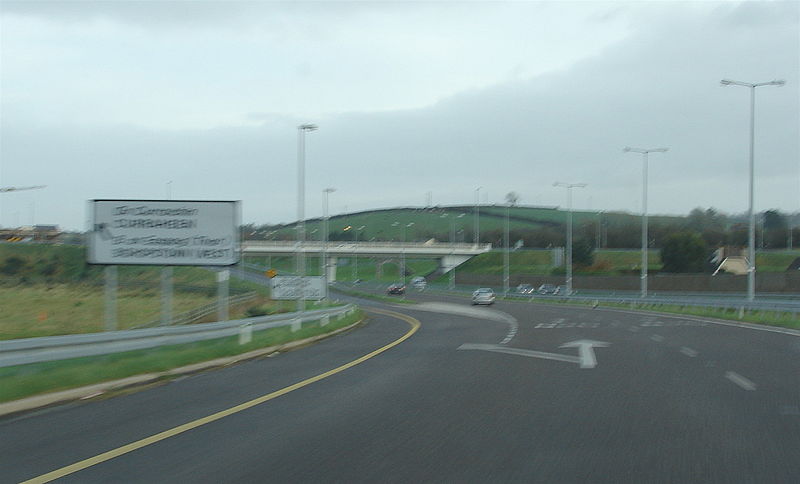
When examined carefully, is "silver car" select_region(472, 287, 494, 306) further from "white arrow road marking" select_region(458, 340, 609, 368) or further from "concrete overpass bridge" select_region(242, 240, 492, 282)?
"white arrow road marking" select_region(458, 340, 609, 368)

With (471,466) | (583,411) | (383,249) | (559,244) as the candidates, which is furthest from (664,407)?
(559,244)

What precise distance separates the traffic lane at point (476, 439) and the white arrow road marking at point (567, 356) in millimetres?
4150

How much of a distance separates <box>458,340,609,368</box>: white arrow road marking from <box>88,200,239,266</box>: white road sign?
29.8 ft

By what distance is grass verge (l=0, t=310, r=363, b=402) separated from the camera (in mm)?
12945

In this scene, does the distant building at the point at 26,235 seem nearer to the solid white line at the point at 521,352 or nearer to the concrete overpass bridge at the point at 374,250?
the concrete overpass bridge at the point at 374,250

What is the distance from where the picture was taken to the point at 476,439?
31.6 feet

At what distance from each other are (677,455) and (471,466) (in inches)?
85.7

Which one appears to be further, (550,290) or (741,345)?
(550,290)

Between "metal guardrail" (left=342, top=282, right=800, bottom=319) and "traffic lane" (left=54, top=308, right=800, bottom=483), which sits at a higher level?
"traffic lane" (left=54, top=308, right=800, bottom=483)

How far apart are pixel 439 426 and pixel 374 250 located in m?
101

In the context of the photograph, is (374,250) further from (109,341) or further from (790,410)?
(790,410)

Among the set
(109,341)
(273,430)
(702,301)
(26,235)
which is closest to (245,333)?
(109,341)

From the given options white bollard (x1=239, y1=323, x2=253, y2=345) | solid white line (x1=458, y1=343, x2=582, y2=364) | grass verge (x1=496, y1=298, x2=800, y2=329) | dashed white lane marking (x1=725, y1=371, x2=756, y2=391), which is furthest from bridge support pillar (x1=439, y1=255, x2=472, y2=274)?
dashed white lane marking (x1=725, y1=371, x2=756, y2=391)

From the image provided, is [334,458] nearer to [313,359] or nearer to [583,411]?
[583,411]
